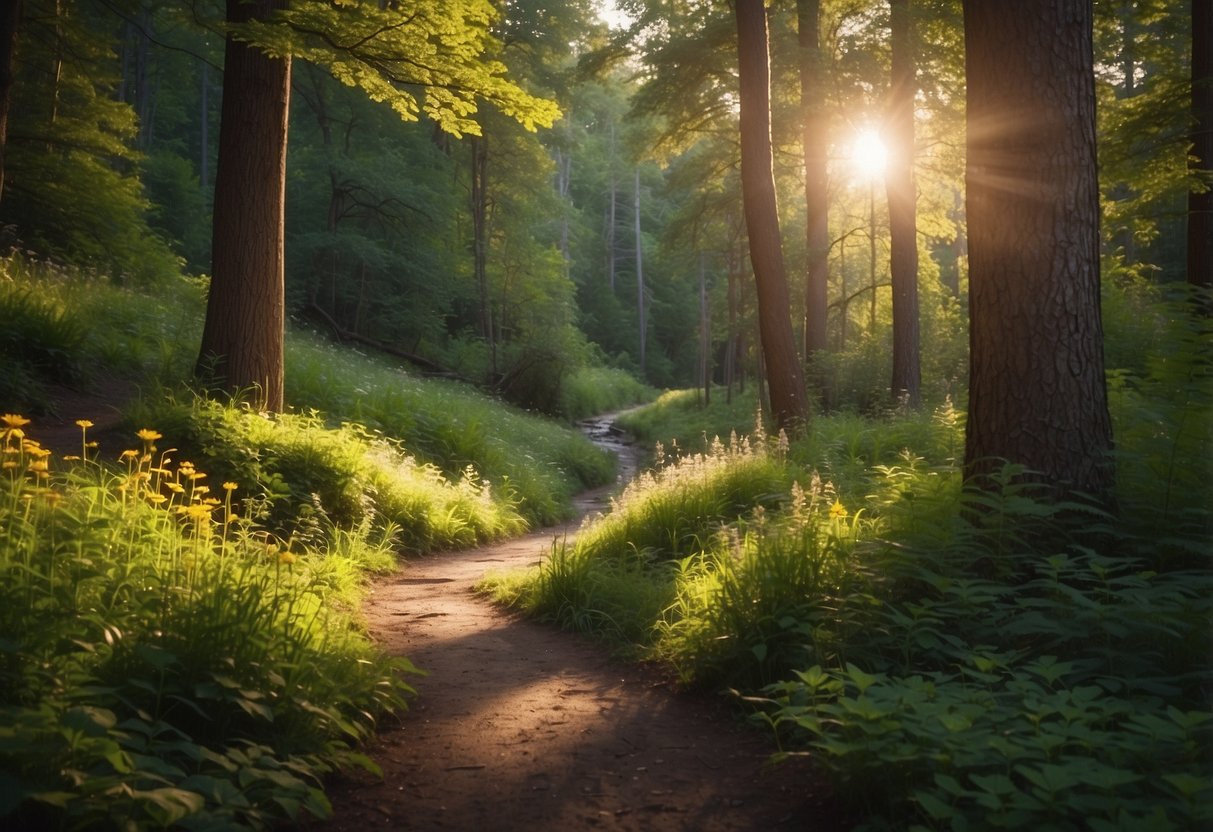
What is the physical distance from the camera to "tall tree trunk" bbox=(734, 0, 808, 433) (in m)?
10.3

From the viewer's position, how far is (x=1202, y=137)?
34.8ft

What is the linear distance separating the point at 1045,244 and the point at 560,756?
4.03m

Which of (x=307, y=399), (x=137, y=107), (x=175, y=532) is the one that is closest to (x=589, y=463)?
(x=307, y=399)

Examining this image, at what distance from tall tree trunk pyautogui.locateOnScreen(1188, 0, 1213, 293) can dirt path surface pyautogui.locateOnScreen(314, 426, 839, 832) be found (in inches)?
375

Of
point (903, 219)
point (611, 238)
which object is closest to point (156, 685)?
point (903, 219)

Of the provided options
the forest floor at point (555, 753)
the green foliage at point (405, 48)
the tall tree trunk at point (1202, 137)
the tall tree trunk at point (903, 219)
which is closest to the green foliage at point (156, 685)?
the forest floor at point (555, 753)

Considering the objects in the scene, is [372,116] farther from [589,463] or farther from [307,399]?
[307,399]

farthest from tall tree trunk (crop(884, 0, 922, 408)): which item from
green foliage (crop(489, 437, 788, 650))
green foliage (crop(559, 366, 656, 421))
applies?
green foliage (crop(559, 366, 656, 421))

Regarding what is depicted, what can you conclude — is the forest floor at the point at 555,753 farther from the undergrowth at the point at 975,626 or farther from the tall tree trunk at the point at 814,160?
the tall tree trunk at the point at 814,160

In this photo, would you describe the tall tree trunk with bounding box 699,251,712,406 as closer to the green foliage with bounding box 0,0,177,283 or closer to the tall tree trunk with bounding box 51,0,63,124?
the green foliage with bounding box 0,0,177,283

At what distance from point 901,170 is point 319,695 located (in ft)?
45.5

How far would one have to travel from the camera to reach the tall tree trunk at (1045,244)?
16.2ft

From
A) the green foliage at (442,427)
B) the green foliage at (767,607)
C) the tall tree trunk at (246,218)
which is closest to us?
the green foliage at (767,607)

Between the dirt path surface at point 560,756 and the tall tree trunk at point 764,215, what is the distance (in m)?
5.88
